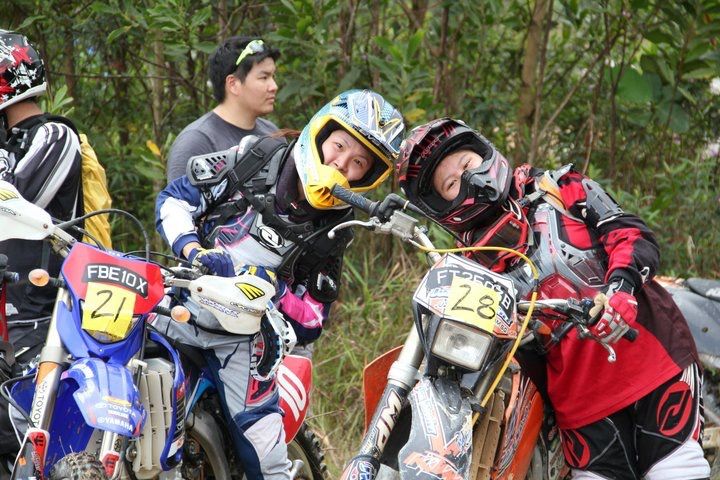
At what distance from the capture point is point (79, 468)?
10.7 feet

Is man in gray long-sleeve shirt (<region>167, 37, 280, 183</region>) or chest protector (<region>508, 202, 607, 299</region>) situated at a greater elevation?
chest protector (<region>508, 202, 607, 299</region>)

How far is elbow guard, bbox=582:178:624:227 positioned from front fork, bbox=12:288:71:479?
6.19 feet

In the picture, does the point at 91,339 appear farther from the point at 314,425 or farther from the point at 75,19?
the point at 75,19

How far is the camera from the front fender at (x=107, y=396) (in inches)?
130

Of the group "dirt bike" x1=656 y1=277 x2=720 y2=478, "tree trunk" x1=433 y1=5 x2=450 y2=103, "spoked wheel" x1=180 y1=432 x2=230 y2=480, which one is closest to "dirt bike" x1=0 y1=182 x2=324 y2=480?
"spoked wheel" x1=180 y1=432 x2=230 y2=480

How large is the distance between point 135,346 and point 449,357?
3.49ft

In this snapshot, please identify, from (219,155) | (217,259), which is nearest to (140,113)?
(219,155)

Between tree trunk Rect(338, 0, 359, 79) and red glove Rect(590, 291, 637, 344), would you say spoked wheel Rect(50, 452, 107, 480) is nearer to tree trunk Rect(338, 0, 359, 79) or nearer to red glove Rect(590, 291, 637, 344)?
red glove Rect(590, 291, 637, 344)

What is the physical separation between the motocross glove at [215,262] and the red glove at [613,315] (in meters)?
1.32

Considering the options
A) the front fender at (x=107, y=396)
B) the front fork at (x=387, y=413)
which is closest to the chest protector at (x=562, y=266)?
the front fork at (x=387, y=413)

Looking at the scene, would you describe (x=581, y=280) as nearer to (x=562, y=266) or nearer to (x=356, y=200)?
(x=562, y=266)

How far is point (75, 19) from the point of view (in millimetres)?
7691

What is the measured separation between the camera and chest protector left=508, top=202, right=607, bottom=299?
3.93 m

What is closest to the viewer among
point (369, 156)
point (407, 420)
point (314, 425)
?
point (407, 420)
